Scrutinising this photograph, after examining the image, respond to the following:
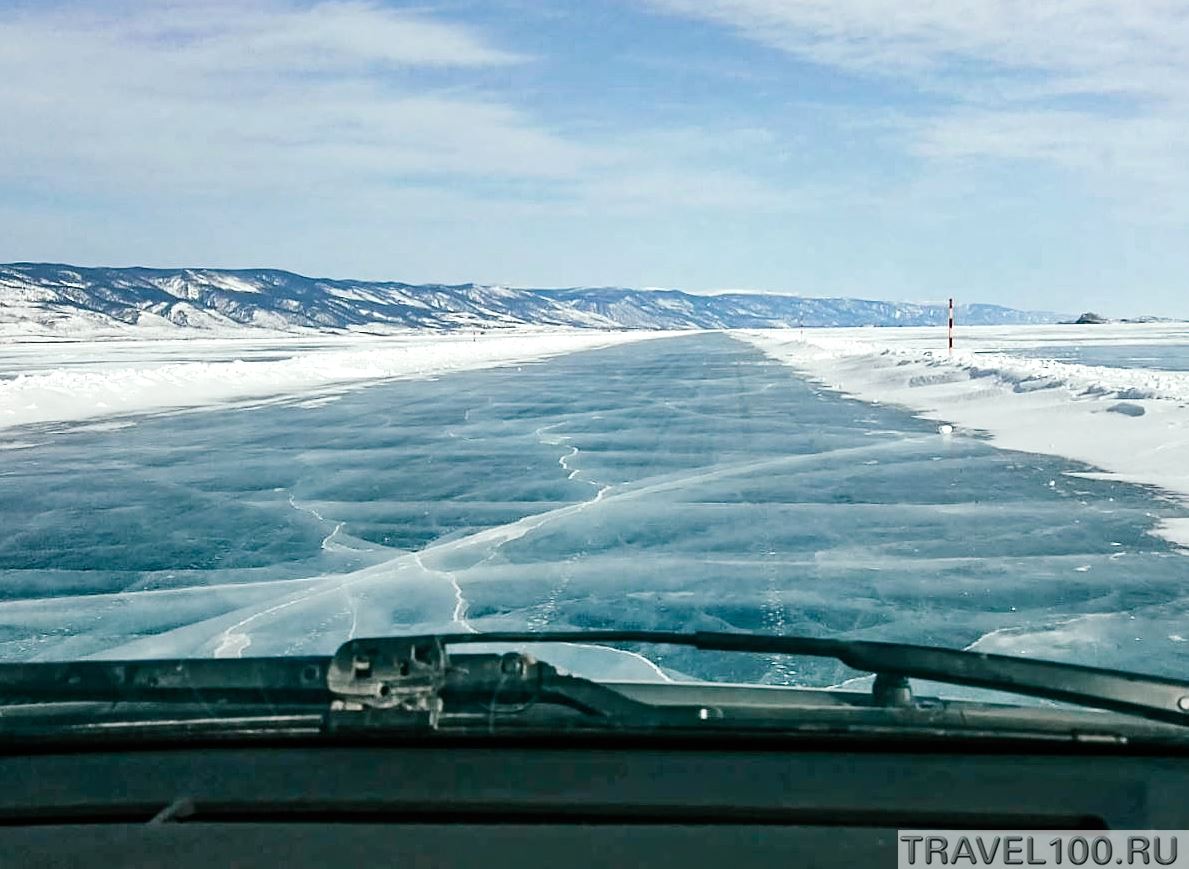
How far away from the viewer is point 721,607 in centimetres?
620

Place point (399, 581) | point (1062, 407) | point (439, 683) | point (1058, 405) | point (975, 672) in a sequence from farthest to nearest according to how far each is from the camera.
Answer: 1. point (1058, 405)
2. point (1062, 407)
3. point (399, 581)
4. point (975, 672)
5. point (439, 683)

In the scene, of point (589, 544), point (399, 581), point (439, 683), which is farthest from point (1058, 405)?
point (439, 683)

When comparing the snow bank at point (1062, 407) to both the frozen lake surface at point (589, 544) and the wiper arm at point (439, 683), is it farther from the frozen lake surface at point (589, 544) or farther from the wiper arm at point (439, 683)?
the wiper arm at point (439, 683)

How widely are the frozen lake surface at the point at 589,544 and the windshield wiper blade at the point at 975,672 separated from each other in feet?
6.35

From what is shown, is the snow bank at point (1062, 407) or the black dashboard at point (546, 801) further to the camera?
the snow bank at point (1062, 407)

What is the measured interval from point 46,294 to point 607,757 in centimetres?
21550

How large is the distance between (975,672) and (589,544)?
545 cm

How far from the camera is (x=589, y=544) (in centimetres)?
811

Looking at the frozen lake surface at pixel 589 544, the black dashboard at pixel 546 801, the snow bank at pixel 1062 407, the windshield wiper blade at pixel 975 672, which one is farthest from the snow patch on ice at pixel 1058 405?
the black dashboard at pixel 546 801

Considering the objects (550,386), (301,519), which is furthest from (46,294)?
(301,519)

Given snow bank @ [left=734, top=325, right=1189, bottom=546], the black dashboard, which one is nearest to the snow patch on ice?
snow bank @ [left=734, top=325, right=1189, bottom=546]

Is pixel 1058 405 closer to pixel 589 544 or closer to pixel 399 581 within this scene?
pixel 589 544

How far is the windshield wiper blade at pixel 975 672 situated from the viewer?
8.36 feet

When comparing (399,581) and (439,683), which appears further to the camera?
(399,581)
